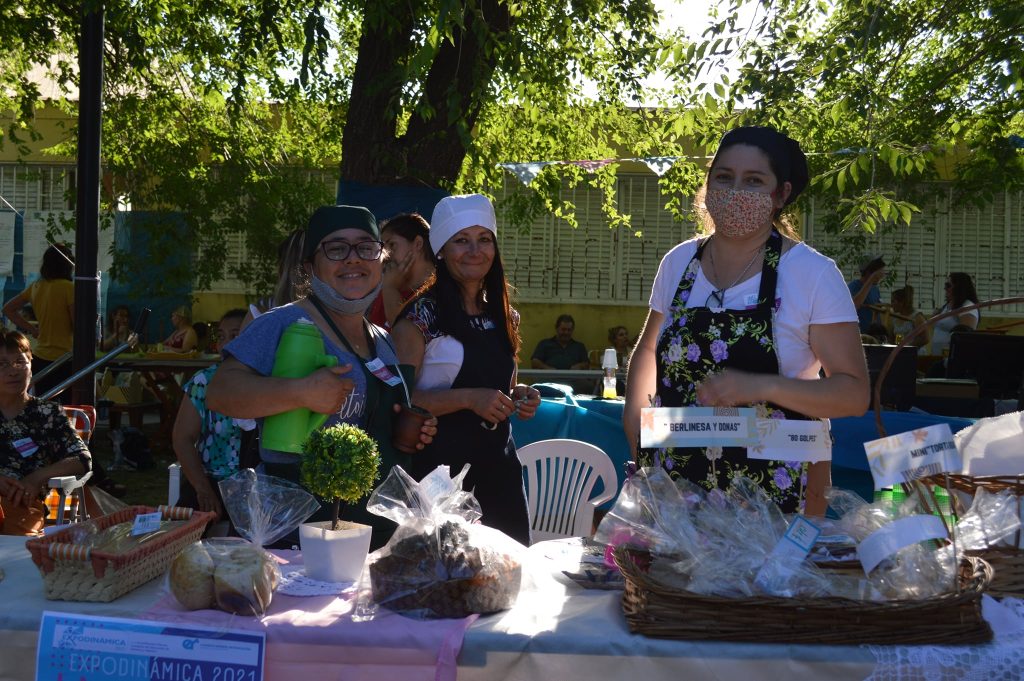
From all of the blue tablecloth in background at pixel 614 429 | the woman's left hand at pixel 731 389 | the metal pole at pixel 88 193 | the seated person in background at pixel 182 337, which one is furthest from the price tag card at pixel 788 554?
the seated person in background at pixel 182 337

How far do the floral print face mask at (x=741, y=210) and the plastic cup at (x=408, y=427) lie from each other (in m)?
0.89

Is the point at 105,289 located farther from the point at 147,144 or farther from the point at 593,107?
the point at 593,107

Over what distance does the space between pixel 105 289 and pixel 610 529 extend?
12.9 metres

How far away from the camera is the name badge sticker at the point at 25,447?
4723 mm

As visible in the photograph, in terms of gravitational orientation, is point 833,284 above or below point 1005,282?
below

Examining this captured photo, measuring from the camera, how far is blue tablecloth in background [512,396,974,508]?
18.1 ft

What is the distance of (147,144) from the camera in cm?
967

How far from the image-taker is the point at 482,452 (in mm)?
3203

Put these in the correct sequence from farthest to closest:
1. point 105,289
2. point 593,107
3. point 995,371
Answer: point 105,289, point 593,107, point 995,371

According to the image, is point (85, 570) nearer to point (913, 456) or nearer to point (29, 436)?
point (913, 456)

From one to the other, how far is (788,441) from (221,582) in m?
1.25

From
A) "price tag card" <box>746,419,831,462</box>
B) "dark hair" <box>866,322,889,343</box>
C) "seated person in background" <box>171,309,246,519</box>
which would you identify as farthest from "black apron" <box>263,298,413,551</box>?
"dark hair" <box>866,322,889,343</box>

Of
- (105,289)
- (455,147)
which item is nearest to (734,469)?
(455,147)

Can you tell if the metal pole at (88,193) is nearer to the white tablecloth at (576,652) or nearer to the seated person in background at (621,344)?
the white tablecloth at (576,652)
